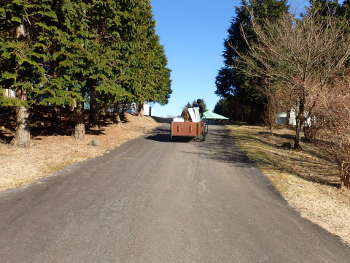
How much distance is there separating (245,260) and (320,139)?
762 cm

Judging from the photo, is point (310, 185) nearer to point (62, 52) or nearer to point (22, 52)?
point (62, 52)

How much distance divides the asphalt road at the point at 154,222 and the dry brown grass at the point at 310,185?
1.63ft

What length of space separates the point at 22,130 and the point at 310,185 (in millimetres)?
13033

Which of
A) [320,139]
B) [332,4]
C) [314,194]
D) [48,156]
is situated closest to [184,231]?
[314,194]

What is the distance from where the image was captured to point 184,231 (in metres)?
5.71

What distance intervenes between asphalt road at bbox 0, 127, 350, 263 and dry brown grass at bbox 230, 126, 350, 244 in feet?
1.63

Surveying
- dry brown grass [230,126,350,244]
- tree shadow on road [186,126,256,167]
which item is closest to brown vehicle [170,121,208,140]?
tree shadow on road [186,126,256,167]

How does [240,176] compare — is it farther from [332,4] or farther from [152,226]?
[332,4]

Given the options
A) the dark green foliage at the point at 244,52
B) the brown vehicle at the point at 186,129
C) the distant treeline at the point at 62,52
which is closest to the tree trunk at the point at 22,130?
A: the distant treeline at the point at 62,52

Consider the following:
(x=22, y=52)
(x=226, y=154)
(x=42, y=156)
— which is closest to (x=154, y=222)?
(x=42, y=156)

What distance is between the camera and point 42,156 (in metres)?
11.8

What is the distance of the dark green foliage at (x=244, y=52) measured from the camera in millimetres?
33156

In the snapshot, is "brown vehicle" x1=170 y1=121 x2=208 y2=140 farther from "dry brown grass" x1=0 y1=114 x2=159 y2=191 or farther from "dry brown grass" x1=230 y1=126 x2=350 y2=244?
"dry brown grass" x1=0 y1=114 x2=159 y2=191

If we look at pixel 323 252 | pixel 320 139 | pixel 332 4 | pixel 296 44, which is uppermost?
pixel 332 4
